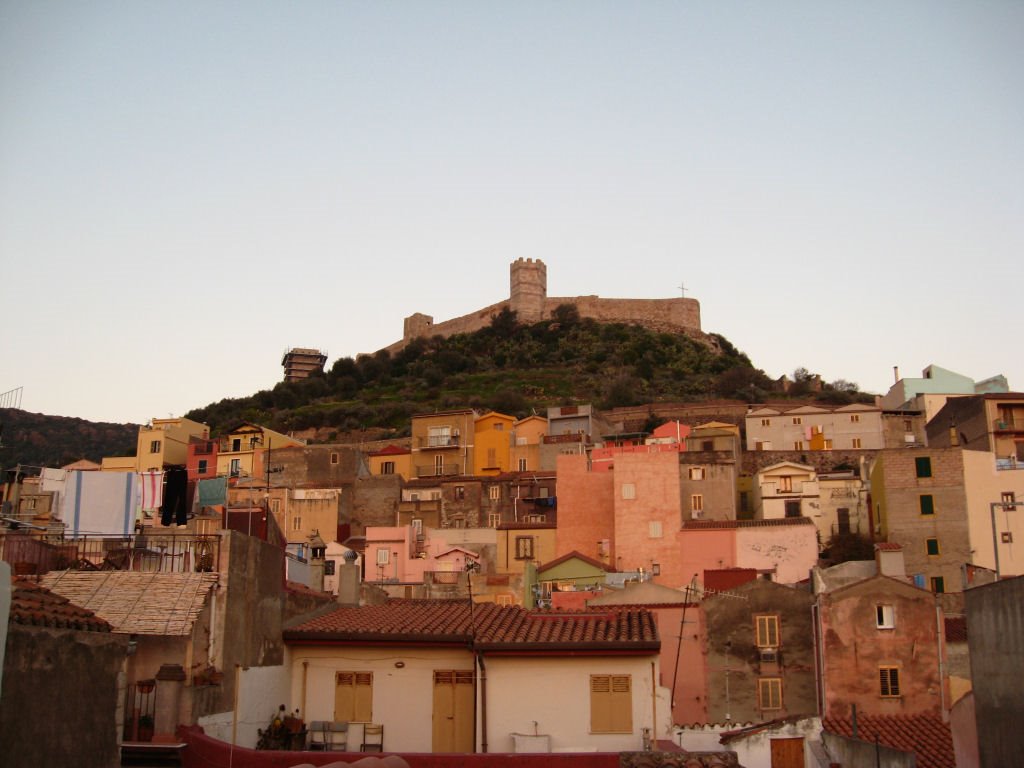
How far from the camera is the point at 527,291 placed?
126 metres

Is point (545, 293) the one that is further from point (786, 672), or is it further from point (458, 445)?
point (786, 672)

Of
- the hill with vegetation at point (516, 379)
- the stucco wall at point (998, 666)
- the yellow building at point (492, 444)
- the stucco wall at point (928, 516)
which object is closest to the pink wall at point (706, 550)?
the stucco wall at point (928, 516)

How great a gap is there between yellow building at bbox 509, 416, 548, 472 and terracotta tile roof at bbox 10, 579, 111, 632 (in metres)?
54.7

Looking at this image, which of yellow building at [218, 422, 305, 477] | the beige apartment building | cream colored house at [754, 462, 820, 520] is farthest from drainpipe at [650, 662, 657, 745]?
the beige apartment building

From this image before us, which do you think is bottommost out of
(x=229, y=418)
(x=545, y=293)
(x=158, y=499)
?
(x=158, y=499)

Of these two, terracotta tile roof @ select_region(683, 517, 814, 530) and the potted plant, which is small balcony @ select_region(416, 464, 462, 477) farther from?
the potted plant

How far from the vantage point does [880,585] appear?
3186 cm

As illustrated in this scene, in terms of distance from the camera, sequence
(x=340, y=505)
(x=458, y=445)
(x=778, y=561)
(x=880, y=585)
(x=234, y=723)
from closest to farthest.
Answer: (x=234, y=723)
(x=880, y=585)
(x=778, y=561)
(x=340, y=505)
(x=458, y=445)

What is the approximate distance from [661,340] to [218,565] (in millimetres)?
100304

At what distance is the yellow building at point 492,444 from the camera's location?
70750mm

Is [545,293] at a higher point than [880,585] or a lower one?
higher

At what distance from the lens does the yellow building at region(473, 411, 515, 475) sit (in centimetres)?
7075

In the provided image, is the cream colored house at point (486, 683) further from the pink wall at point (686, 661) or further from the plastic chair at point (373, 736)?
the pink wall at point (686, 661)

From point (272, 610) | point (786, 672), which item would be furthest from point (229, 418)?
point (272, 610)
